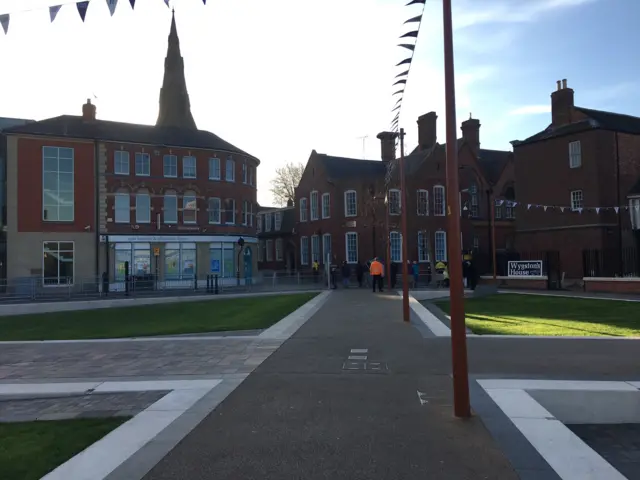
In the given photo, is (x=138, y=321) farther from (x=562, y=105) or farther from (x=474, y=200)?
(x=474, y=200)

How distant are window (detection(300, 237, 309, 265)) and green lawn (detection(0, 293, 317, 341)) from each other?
26.7 meters

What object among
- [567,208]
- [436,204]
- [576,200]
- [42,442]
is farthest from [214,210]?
[42,442]

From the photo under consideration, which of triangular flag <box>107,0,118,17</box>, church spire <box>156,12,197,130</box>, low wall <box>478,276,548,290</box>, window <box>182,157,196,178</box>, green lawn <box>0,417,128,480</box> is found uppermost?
church spire <box>156,12,197,130</box>

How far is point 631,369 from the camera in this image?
8688 mm

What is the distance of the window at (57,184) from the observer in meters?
38.3

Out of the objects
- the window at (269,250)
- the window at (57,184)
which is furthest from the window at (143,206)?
the window at (269,250)

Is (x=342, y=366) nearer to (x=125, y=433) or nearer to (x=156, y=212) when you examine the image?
(x=125, y=433)

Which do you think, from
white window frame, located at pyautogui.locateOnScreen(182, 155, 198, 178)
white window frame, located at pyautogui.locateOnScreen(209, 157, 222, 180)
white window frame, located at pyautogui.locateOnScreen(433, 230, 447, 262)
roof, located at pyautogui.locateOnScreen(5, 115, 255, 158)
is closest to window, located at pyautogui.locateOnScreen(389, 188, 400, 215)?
white window frame, located at pyautogui.locateOnScreen(433, 230, 447, 262)

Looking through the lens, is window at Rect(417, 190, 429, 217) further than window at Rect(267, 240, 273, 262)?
No

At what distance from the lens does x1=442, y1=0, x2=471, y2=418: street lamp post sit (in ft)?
19.7

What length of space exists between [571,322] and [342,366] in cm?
868

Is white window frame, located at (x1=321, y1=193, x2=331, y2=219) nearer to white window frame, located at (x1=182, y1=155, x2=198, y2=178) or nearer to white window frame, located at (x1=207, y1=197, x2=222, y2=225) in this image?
white window frame, located at (x1=207, y1=197, x2=222, y2=225)

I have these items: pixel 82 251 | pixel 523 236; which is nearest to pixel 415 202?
pixel 523 236

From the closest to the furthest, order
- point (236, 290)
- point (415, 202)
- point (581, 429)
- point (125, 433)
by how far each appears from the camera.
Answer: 1. point (125, 433)
2. point (581, 429)
3. point (236, 290)
4. point (415, 202)
